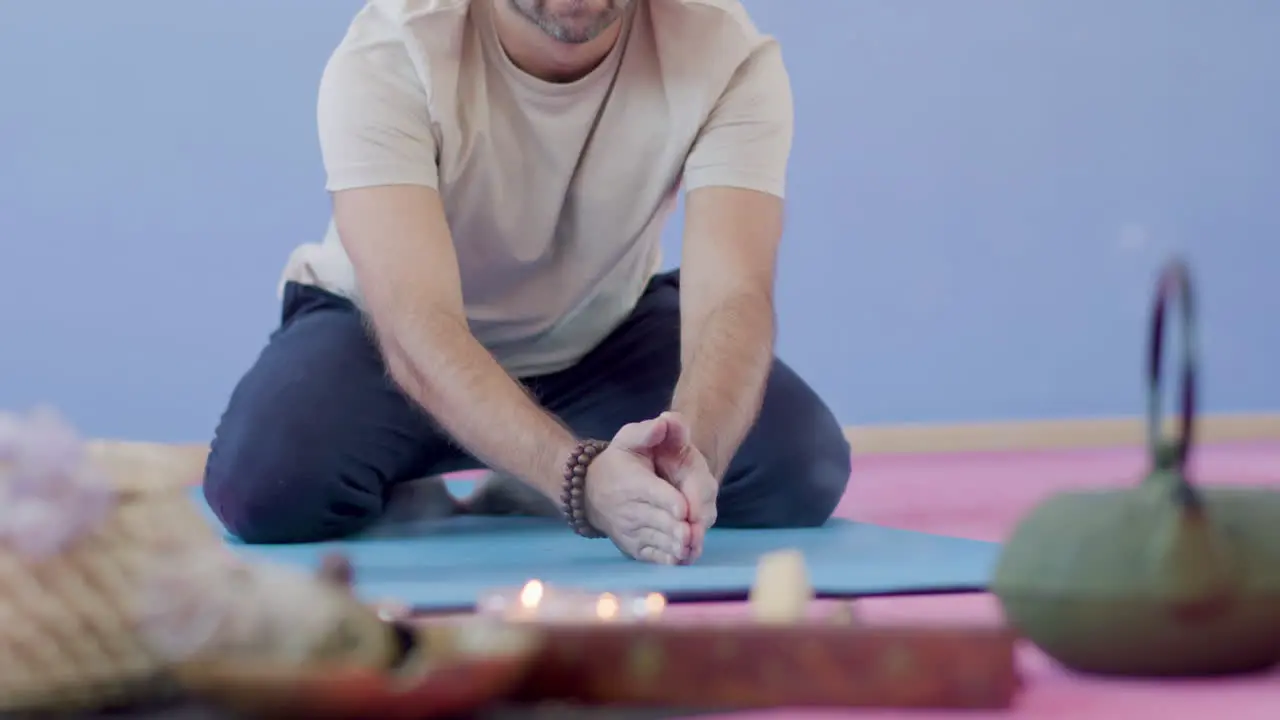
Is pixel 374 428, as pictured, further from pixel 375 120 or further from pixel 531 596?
pixel 531 596

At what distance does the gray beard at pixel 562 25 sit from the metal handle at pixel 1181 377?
1143mm

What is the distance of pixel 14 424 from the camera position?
0.82m

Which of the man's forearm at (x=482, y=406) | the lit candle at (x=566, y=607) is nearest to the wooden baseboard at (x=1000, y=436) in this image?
the man's forearm at (x=482, y=406)

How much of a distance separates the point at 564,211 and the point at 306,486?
0.49m

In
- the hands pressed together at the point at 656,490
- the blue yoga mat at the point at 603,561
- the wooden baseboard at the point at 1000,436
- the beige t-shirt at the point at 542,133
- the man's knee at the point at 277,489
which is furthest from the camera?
the wooden baseboard at the point at 1000,436

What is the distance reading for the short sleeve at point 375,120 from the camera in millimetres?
1860

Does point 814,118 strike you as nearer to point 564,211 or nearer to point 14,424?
point 564,211

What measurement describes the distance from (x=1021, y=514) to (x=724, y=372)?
32.1 inches

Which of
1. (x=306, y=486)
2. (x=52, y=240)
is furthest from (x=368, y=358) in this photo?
(x=52, y=240)

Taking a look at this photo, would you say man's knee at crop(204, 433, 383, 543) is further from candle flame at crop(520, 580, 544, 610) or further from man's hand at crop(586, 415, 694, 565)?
candle flame at crop(520, 580, 544, 610)

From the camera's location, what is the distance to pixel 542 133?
204 centimetres

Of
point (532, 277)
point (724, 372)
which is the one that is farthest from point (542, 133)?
point (724, 372)

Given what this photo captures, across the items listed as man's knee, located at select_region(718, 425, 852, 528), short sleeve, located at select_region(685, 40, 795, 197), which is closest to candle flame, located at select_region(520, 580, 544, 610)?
short sleeve, located at select_region(685, 40, 795, 197)

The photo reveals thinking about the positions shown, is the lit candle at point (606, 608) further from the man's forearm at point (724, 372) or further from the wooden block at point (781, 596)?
the man's forearm at point (724, 372)
